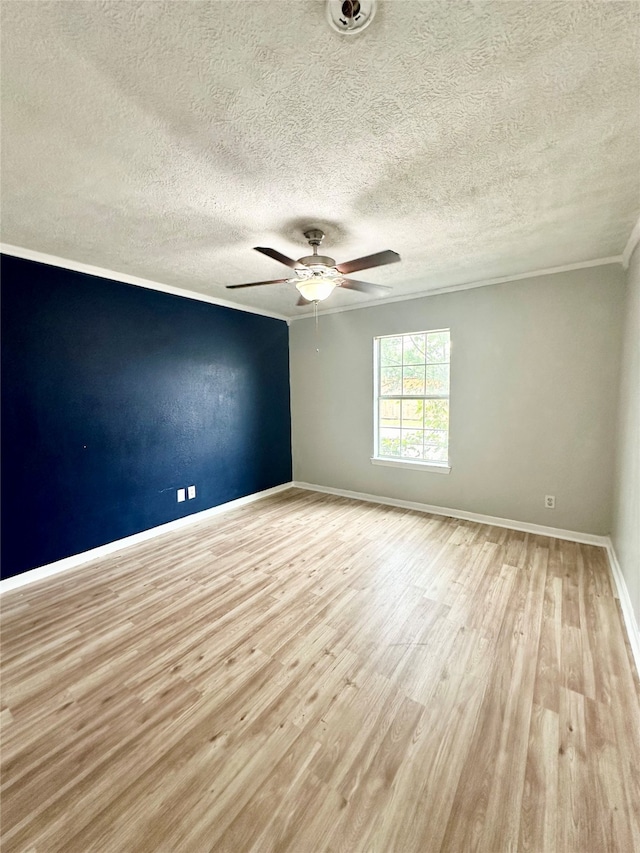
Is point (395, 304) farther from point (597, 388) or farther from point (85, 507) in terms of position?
point (85, 507)

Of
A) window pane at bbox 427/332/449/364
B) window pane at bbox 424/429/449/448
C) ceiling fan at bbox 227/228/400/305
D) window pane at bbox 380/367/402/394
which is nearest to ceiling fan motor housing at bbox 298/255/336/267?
ceiling fan at bbox 227/228/400/305

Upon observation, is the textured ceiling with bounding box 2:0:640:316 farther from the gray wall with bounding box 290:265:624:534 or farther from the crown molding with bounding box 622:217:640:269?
the gray wall with bounding box 290:265:624:534

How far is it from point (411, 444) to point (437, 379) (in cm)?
86

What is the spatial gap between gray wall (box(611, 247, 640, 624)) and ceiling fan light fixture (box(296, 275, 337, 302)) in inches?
82.8

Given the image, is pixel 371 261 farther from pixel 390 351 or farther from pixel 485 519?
pixel 485 519

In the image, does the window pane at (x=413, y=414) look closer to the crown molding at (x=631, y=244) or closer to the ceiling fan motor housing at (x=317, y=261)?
the crown molding at (x=631, y=244)

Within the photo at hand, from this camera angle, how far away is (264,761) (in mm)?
1306

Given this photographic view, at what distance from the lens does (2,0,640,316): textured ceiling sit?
101 cm

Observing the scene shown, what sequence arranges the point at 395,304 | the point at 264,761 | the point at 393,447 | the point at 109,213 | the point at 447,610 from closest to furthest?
the point at 264,761 → the point at 109,213 → the point at 447,610 → the point at 395,304 → the point at 393,447

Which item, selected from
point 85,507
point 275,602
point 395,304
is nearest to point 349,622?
point 275,602

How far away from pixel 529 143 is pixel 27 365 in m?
3.56

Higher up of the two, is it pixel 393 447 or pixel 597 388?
pixel 597 388

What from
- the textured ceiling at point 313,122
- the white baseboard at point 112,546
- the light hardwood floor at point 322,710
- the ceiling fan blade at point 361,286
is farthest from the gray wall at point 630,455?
the white baseboard at point 112,546

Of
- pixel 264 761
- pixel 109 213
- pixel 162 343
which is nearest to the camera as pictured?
pixel 264 761
